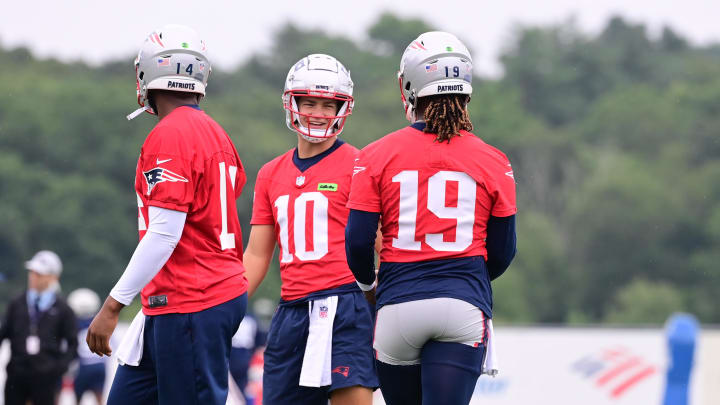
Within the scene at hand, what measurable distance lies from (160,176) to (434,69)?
1323 mm

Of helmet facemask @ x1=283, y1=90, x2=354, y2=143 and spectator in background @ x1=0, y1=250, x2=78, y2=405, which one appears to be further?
spectator in background @ x1=0, y1=250, x2=78, y2=405

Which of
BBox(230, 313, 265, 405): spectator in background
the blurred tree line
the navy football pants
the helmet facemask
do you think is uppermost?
the blurred tree line

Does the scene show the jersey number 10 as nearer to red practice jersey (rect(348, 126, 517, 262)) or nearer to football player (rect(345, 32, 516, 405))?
football player (rect(345, 32, 516, 405))

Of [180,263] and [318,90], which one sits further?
[318,90]

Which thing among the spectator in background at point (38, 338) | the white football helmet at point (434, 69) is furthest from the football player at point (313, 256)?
the spectator in background at point (38, 338)

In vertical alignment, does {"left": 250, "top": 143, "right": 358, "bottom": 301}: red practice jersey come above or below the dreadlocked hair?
below

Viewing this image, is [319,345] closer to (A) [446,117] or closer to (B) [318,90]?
(B) [318,90]

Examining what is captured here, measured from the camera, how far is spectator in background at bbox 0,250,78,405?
1152cm

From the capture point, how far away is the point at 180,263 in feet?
17.4

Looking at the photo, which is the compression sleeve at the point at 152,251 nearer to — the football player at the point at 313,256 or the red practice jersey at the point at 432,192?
the red practice jersey at the point at 432,192

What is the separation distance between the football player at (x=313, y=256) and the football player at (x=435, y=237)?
0.93 meters

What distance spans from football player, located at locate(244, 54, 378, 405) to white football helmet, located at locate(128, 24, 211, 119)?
1131mm

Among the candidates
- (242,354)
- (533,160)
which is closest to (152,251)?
(242,354)

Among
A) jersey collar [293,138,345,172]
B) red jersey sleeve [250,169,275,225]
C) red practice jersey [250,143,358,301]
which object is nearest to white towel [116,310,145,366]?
red practice jersey [250,143,358,301]
